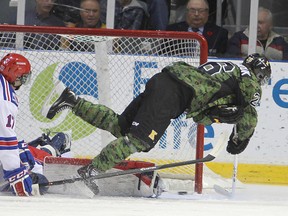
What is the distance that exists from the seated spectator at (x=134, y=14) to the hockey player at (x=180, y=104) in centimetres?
172

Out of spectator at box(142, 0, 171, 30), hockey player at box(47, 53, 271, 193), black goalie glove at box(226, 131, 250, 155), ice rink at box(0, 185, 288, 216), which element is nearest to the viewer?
ice rink at box(0, 185, 288, 216)

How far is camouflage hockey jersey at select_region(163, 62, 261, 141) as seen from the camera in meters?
6.55

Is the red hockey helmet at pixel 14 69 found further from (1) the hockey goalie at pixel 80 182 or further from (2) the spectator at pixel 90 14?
(2) the spectator at pixel 90 14

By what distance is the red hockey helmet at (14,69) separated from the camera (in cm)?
657

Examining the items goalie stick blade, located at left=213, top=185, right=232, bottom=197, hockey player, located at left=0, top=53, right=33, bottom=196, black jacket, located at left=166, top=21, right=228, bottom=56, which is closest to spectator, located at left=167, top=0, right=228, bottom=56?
black jacket, located at left=166, top=21, right=228, bottom=56

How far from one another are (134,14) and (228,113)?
7.05ft

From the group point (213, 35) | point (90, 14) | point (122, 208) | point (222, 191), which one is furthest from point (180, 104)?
point (90, 14)

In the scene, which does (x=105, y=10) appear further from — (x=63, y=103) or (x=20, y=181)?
(x=20, y=181)

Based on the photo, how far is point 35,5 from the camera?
855 centimetres

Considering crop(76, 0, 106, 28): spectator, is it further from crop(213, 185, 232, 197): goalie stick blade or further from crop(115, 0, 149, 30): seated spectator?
crop(213, 185, 232, 197): goalie stick blade

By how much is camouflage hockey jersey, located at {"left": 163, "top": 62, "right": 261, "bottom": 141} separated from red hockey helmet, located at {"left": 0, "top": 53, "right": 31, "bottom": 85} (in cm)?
91

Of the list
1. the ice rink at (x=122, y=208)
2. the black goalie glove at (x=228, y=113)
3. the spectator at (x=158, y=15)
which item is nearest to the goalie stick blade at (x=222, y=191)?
the black goalie glove at (x=228, y=113)

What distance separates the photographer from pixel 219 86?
6.57 meters

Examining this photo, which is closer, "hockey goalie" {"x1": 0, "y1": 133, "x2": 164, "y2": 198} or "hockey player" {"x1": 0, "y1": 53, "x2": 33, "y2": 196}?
"hockey player" {"x1": 0, "y1": 53, "x2": 33, "y2": 196}
